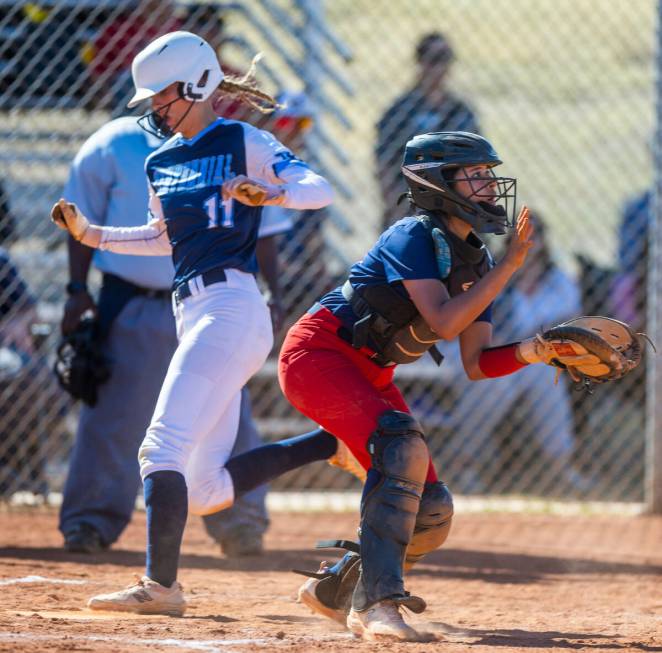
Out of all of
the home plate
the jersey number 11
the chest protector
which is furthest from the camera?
the jersey number 11

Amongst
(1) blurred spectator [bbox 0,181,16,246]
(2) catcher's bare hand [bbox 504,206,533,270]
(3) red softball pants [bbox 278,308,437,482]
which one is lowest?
(3) red softball pants [bbox 278,308,437,482]

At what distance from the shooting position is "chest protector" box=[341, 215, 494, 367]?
3895 millimetres

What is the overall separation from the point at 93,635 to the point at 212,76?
1918mm

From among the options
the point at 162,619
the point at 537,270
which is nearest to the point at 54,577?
the point at 162,619

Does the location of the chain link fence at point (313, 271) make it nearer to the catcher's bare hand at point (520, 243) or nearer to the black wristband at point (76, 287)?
the black wristband at point (76, 287)

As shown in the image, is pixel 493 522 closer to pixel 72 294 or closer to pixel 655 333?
pixel 655 333

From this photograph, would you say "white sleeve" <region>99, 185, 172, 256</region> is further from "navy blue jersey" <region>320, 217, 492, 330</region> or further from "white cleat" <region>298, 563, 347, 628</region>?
"white cleat" <region>298, 563, 347, 628</region>

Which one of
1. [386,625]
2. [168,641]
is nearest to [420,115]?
[386,625]

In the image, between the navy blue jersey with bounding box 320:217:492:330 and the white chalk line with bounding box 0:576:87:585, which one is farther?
the white chalk line with bounding box 0:576:87:585

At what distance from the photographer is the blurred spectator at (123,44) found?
7355mm

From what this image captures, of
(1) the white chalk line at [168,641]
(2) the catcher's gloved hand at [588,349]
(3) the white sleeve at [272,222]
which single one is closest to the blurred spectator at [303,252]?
(3) the white sleeve at [272,222]

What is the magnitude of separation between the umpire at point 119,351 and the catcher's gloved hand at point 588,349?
211 centimetres

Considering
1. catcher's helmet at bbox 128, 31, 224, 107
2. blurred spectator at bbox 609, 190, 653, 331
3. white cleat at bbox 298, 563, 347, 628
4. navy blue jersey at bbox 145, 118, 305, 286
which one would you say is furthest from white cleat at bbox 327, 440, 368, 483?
blurred spectator at bbox 609, 190, 653, 331

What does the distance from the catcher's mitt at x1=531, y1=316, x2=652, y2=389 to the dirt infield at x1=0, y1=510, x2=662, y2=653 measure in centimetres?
80
